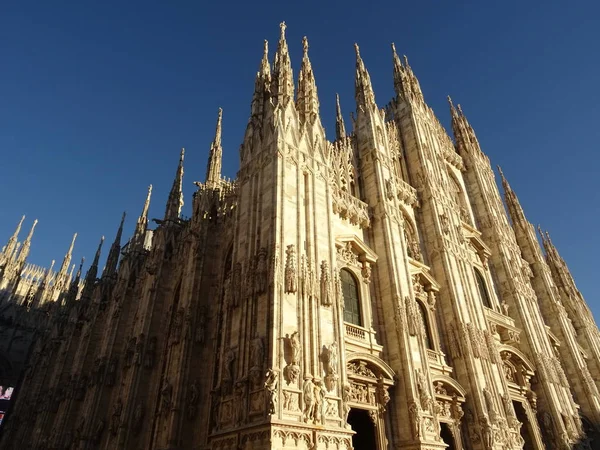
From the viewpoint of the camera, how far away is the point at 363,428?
645 inches

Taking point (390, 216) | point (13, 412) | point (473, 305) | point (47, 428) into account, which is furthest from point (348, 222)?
point (13, 412)

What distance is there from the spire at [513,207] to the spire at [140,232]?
33.8 m

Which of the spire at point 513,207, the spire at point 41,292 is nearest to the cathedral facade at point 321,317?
the spire at point 513,207

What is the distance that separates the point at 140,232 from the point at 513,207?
34514mm

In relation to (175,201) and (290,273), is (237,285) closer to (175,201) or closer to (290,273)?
(290,273)

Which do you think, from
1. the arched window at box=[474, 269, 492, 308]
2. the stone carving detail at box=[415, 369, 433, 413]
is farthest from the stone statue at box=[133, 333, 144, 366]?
the arched window at box=[474, 269, 492, 308]

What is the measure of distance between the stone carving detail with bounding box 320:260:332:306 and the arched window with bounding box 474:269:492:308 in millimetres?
15570

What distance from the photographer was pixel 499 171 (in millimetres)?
42125

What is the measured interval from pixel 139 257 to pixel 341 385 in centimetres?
2142

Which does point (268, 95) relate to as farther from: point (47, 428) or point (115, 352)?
point (47, 428)

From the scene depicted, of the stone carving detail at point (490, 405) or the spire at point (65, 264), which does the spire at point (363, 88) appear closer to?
the stone carving detail at point (490, 405)

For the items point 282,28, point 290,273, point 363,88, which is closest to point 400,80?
point 363,88

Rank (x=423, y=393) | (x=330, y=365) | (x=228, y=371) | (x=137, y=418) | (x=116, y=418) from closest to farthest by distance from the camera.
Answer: (x=330, y=365) < (x=228, y=371) < (x=423, y=393) < (x=137, y=418) < (x=116, y=418)

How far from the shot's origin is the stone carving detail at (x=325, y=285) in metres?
13.9
